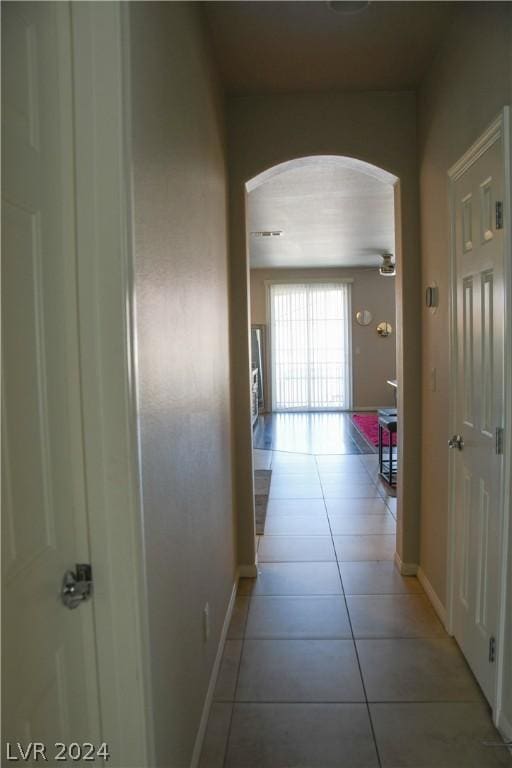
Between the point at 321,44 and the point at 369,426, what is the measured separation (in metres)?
6.77

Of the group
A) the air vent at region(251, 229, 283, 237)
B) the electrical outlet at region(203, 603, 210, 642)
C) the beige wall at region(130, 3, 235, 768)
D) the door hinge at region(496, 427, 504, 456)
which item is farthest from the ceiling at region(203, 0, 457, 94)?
the air vent at region(251, 229, 283, 237)

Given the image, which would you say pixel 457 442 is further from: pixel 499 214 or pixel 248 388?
pixel 248 388

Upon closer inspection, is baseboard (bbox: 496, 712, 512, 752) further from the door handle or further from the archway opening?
the archway opening

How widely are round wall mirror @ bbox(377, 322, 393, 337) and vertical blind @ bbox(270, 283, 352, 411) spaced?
0.57m

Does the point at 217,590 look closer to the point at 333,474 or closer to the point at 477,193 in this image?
the point at 477,193

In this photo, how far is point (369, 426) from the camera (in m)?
8.77

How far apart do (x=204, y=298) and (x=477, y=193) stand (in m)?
1.17

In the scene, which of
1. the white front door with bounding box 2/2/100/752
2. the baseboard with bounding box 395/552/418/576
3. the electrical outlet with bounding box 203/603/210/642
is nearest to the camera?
the white front door with bounding box 2/2/100/752

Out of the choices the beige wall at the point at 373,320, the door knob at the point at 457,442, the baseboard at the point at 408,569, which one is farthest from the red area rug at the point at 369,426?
the door knob at the point at 457,442

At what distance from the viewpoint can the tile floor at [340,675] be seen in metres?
1.89

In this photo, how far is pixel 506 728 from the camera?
1.91m

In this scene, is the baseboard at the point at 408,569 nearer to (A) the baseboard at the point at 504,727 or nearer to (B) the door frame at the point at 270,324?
(A) the baseboard at the point at 504,727

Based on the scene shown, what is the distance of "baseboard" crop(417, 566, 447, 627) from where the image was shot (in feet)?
8.93

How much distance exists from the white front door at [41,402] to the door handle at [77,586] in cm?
2
